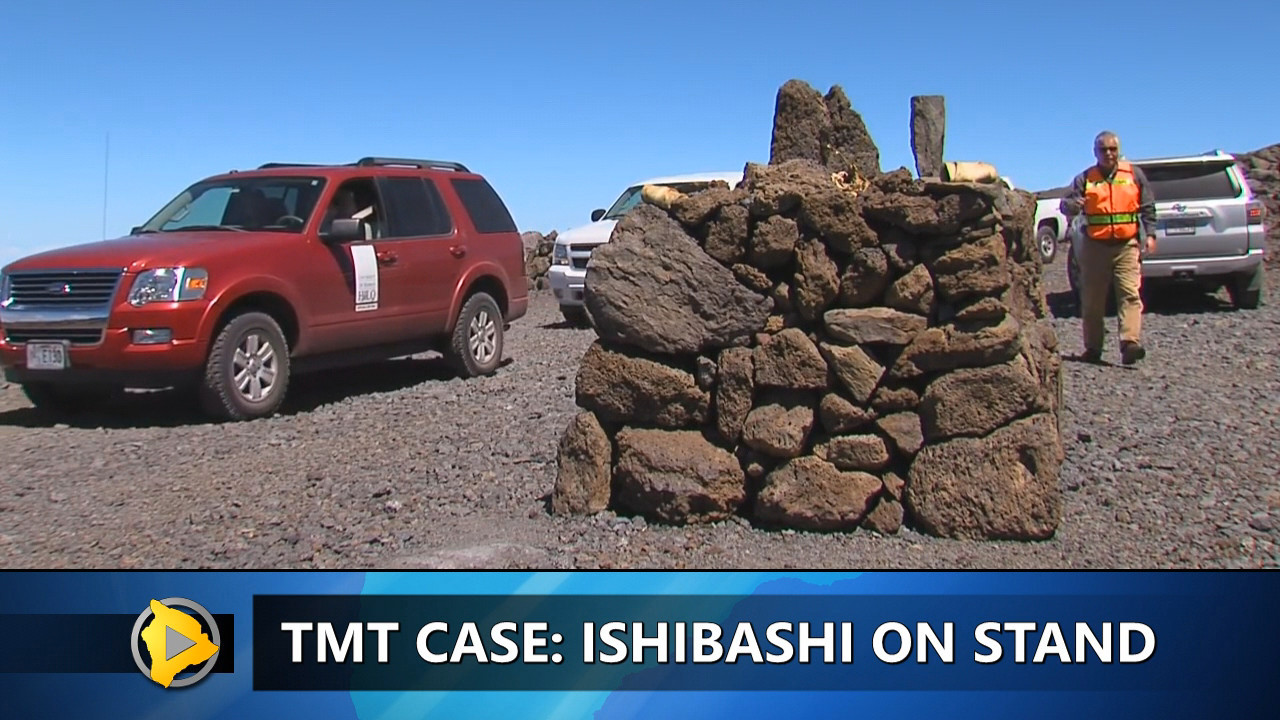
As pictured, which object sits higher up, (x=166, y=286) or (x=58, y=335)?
(x=166, y=286)

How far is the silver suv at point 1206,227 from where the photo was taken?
43.1ft

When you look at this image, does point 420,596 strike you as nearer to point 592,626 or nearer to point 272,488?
point 592,626

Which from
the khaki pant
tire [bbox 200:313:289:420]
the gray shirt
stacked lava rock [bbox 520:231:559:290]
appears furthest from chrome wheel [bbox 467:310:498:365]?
stacked lava rock [bbox 520:231:559:290]

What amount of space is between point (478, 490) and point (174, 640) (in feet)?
9.11

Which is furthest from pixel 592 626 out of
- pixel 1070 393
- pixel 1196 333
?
pixel 1196 333

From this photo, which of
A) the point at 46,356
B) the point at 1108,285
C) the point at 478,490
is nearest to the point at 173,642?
the point at 478,490

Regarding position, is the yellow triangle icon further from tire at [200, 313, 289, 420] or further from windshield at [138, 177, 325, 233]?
windshield at [138, 177, 325, 233]

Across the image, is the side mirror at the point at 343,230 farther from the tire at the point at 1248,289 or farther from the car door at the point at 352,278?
the tire at the point at 1248,289

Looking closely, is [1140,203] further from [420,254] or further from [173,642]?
[173,642]

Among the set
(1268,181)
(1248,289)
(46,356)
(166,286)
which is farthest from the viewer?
(1268,181)

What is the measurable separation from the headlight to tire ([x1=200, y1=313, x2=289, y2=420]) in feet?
1.20

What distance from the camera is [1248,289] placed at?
13.5 metres

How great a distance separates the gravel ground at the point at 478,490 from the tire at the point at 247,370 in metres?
0.17

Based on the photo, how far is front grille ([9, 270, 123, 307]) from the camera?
8492mm
